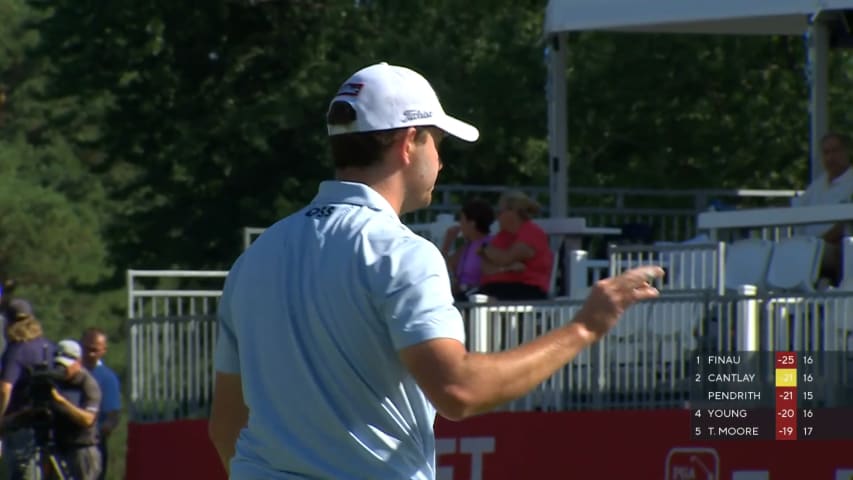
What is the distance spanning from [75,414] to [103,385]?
1.08 m

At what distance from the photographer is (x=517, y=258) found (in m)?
12.3

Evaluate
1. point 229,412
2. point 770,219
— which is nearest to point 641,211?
point 770,219

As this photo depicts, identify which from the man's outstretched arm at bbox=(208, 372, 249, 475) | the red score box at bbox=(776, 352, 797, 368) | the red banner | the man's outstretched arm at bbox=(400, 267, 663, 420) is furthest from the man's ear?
the red score box at bbox=(776, 352, 797, 368)

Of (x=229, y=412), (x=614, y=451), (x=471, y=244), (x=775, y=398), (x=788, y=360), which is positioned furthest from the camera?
(x=471, y=244)

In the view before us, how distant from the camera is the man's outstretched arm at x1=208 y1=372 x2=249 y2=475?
3.84 m

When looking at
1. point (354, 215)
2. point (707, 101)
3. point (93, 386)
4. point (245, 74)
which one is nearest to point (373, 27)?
point (245, 74)

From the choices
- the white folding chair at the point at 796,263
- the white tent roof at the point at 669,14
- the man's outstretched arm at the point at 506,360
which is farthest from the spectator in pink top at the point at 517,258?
the man's outstretched arm at the point at 506,360

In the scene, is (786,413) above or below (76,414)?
above

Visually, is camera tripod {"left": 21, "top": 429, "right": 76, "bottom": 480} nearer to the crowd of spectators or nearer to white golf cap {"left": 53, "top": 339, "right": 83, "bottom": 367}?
white golf cap {"left": 53, "top": 339, "right": 83, "bottom": 367}

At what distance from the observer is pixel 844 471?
10.2 metres

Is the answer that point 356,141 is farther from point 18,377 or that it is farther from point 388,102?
point 18,377

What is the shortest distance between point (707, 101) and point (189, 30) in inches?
284

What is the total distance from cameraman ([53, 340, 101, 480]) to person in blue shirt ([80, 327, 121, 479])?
216 millimetres

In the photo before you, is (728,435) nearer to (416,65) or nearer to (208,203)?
(416,65)
